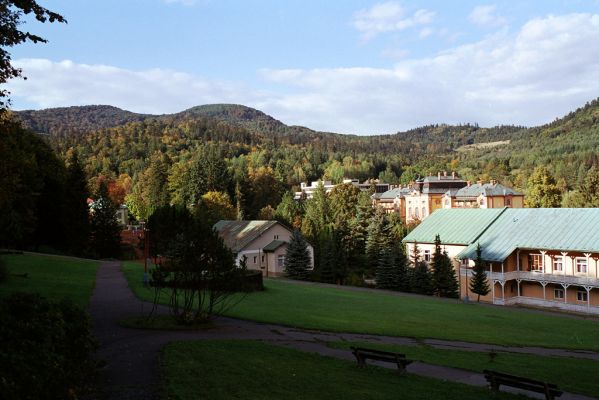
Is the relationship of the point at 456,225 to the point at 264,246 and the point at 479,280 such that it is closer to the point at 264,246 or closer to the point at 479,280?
the point at 479,280

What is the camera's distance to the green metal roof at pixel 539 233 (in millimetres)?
40812

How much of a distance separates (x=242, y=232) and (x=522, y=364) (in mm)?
42477

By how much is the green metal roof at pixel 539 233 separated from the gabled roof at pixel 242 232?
2028cm

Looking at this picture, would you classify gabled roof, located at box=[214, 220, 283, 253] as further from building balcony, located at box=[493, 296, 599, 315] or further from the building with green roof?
building balcony, located at box=[493, 296, 599, 315]

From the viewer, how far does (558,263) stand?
42.1 meters

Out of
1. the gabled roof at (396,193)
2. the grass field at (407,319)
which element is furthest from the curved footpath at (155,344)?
the gabled roof at (396,193)

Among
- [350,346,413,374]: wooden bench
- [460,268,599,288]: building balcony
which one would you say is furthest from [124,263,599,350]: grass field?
[460,268,599,288]: building balcony

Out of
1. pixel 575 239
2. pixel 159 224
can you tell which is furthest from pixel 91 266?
pixel 575 239

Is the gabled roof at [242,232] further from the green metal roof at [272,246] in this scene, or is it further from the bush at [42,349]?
the bush at [42,349]

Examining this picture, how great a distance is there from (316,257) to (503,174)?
107 metres

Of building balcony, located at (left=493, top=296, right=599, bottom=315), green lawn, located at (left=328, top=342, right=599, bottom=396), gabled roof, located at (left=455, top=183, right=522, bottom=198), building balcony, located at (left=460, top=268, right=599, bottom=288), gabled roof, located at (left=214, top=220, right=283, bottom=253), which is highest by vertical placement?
gabled roof, located at (left=455, top=183, right=522, bottom=198)

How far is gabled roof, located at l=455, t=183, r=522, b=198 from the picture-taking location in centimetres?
9350

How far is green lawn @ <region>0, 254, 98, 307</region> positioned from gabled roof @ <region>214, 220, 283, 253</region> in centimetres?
1519

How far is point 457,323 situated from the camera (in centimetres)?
2569
